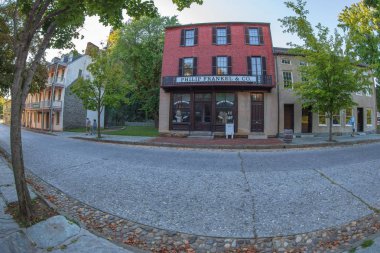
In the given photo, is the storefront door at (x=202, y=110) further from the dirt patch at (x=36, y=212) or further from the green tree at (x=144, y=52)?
the dirt patch at (x=36, y=212)

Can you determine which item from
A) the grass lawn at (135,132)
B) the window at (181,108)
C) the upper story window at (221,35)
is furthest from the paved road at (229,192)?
the upper story window at (221,35)

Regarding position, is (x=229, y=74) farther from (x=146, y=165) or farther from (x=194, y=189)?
(x=194, y=189)

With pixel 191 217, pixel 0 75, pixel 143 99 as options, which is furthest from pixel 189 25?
pixel 191 217

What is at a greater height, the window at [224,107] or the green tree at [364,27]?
the green tree at [364,27]

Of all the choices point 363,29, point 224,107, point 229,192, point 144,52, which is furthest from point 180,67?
point 229,192

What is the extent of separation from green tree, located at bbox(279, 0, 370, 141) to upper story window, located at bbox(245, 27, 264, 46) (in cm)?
580

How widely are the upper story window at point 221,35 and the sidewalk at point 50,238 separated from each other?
20.7m

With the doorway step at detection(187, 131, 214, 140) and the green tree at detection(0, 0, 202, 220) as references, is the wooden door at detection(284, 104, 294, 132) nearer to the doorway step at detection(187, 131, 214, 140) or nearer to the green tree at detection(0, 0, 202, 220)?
the doorway step at detection(187, 131, 214, 140)

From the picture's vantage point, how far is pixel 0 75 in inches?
495

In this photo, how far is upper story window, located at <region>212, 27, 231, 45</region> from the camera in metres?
21.8

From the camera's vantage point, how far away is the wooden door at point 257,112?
816 inches

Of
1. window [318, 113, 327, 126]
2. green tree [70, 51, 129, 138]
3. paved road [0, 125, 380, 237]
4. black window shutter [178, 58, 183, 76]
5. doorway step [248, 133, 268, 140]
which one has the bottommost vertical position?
paved road [0, 125, 380, 237]

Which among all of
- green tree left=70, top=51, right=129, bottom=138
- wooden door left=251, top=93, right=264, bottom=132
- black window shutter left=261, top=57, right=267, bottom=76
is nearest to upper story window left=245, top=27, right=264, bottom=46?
black window shutter left=261, top=57, right=267, bottom=76

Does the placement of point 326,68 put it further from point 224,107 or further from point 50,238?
point 50,238
